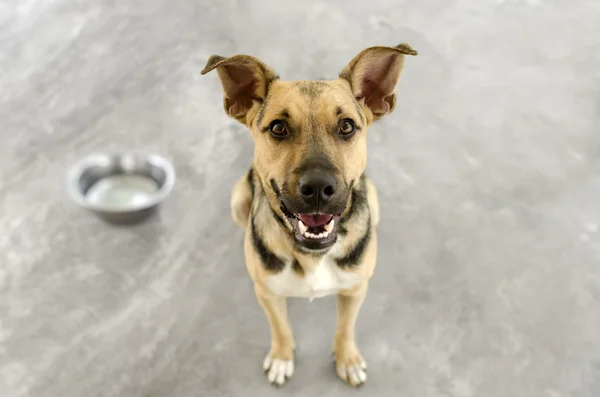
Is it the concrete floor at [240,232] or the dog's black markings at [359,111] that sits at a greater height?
the dog's black markings at [359,111]

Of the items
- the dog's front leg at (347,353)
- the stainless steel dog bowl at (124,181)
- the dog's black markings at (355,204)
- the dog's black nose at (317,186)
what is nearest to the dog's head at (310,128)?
the dog's black nose at (317,186)

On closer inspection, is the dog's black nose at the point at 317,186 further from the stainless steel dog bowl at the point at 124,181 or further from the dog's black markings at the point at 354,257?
the stainless steel dog bowl at the point at 124,181

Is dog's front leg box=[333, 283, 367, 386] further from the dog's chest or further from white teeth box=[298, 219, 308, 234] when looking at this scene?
white teeth box=[298, 219, 308, 234]

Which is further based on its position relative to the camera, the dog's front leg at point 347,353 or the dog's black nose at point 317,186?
the dog's front leg at point 347,353

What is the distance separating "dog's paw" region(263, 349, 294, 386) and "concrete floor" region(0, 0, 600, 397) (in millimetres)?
63

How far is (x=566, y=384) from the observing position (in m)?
3.18

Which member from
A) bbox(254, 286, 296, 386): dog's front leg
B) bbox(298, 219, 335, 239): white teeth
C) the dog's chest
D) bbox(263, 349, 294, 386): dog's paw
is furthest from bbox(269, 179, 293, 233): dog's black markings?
bbox(263, 349, 294, 386): dog's paw

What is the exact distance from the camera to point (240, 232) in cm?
388

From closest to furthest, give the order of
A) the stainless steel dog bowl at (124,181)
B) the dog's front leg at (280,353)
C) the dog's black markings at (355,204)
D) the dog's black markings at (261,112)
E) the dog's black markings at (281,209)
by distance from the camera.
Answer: the dog's black markings at (281,209), the dog's black markings at (261,112), the dog's black markings at (355,204), the dog's front leg at (280,353), the stainless steel dog bowl at (124,181)

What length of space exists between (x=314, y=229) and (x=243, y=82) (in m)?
0.77

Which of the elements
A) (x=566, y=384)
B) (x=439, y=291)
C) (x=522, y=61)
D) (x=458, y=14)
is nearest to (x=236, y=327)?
(x=439, y=291)

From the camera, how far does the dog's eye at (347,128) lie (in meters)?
2.38

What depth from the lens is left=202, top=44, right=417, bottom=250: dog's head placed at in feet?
7.27

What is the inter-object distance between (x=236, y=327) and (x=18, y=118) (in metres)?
2.74
